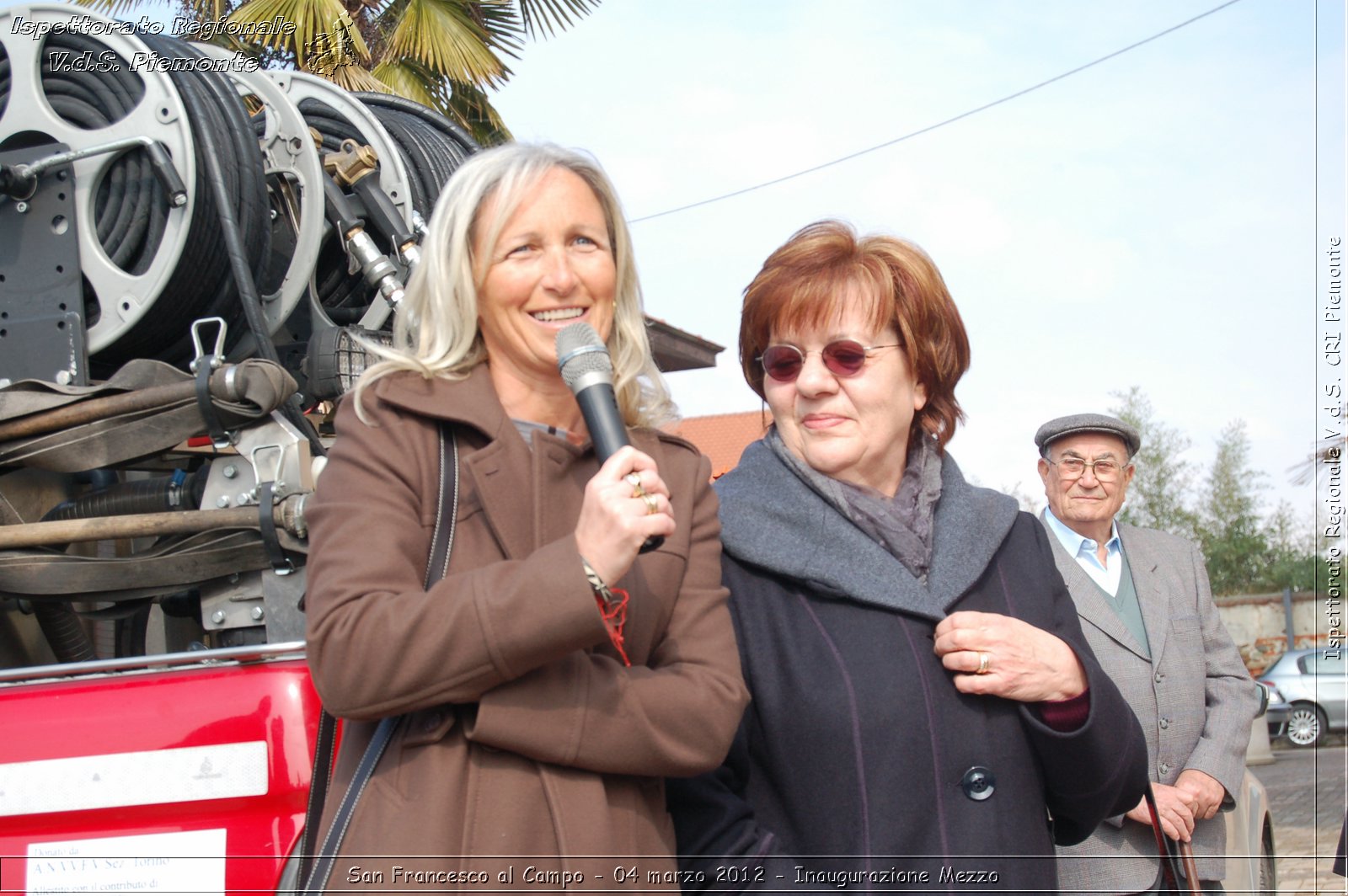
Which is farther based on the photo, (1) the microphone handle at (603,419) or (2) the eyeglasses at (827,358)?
(2) the eyeglasses at (827,358)

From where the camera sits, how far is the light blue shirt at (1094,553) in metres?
4.04

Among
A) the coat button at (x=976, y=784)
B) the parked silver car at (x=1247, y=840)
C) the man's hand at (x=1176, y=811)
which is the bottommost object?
the parked silver car at (x=1247, y=840)

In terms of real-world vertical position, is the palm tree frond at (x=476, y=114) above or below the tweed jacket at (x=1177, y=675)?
above

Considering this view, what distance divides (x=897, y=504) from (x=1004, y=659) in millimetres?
401

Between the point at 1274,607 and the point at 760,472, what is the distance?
18087 millimetres

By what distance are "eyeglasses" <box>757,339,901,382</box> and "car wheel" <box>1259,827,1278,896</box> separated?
8.90ft

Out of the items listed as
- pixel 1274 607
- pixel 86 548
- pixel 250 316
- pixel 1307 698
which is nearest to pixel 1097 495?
pixel 250 316

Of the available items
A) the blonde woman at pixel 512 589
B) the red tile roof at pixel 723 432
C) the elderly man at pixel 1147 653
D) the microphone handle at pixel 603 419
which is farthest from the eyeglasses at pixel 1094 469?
the red tile roof at pixel 723 432

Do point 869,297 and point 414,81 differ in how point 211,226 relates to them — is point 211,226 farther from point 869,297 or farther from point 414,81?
point 414,81

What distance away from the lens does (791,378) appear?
7.84ft

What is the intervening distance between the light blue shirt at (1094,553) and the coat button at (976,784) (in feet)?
6.72

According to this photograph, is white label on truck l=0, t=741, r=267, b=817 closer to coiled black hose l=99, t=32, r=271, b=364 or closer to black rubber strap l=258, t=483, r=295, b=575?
black rubber strap l=258, t=483, r=295, b=575

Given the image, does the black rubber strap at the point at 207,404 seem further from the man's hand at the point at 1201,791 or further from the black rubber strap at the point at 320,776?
the man's hand at the point at 1201,791

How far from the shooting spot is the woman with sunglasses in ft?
6.81
